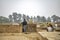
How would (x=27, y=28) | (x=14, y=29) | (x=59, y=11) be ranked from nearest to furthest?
(x=14, y=29)
(x=27, y=28)
(x=59, y=11)

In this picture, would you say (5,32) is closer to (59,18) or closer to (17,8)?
(17,8)

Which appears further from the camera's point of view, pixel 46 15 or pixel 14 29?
pixel 46 15

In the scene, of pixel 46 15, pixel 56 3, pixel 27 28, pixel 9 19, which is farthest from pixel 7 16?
pixel 56 3

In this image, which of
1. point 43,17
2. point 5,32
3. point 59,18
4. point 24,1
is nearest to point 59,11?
point 59,18

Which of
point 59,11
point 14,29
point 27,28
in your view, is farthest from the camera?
point 59,11

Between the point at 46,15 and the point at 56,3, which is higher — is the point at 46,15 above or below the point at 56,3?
below

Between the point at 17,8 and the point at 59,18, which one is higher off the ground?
the point at 17,8

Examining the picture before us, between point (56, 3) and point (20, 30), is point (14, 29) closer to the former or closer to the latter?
point (20, 30)

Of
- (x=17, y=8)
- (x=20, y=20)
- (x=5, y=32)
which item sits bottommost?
(x=5, y=32)

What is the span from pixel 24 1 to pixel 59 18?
183 cm

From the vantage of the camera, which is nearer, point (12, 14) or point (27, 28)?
point (27, 28)

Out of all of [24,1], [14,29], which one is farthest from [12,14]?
[14,29]

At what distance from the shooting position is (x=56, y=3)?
7.32m

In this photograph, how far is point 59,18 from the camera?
733 cm
